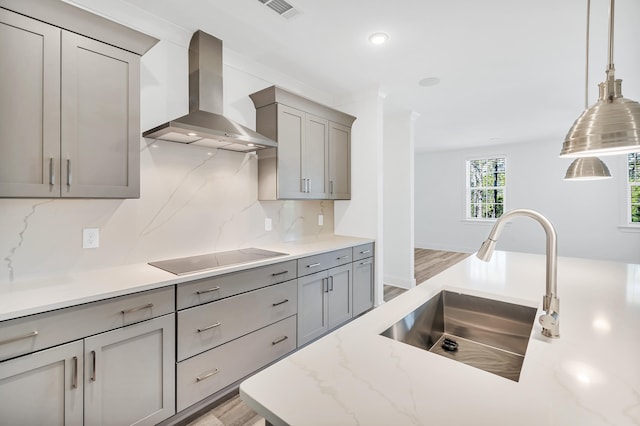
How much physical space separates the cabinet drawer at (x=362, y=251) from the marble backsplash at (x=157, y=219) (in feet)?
2.28

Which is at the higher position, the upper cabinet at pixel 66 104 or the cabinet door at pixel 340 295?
the upper cabinet at pixel 66 104

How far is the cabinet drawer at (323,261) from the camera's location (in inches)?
101

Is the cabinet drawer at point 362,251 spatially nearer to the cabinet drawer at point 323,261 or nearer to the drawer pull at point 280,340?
the cabinet drawer at point 323,261

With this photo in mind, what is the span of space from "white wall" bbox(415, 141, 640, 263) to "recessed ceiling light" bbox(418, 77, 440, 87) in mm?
4346

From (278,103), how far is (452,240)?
642 centimetres

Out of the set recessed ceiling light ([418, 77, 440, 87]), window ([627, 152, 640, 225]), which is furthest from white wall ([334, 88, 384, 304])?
window ([627, 152, 640, 225])

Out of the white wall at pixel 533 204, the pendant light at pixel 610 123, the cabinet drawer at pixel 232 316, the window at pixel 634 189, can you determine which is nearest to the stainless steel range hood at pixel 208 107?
the cabinet drawer at pixel 232 316

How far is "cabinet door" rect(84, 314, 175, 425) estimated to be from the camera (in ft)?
4.84

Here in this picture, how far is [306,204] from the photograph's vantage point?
350cm

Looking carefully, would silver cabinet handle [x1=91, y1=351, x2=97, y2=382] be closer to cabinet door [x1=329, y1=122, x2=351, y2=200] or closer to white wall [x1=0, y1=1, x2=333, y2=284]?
white wall [x1=0, y1=1, x2=333, y2=284]

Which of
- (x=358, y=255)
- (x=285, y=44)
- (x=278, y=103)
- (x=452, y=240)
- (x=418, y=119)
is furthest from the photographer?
(x=452, y=240)

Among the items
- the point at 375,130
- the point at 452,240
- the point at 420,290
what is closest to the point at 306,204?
the point at 375,130

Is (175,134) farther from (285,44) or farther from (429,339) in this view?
(429,339)

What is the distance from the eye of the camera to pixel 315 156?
318cm
